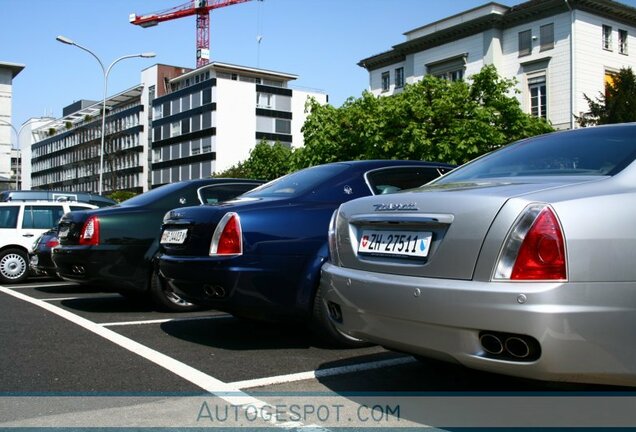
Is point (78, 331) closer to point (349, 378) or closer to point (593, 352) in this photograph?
point (349, 378)

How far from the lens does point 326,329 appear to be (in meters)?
4.95

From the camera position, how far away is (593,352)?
2.67m

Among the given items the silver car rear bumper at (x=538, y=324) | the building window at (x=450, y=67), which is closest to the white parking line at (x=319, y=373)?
the silver car rear bumper at (x=538, y=324)

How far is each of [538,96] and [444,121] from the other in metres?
12.5

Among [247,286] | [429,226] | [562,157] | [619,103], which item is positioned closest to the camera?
[429,226]

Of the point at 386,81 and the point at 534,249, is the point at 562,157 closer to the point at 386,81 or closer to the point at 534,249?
the point at 534,249

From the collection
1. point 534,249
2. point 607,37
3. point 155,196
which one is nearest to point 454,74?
point 607,37

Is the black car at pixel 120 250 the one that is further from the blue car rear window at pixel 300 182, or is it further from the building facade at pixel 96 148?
the building facade at pixel 96 148

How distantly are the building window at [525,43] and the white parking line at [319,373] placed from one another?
39.2 metres

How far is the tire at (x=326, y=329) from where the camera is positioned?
490 cm

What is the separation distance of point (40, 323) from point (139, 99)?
92.6 metres

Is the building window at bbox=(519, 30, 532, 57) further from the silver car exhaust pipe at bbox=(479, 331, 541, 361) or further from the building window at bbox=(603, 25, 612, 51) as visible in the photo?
the silver car exhaust pipe at bbox=(479, 331, 541, 361)

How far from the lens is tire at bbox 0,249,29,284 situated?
12172 millimetres

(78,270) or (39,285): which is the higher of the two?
(78,270)
